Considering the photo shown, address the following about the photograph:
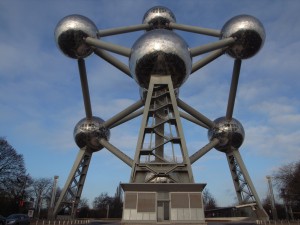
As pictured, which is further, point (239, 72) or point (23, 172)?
point (23, 172)

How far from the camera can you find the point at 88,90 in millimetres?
23938

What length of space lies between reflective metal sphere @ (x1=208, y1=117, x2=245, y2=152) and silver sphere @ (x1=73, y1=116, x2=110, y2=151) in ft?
32.2

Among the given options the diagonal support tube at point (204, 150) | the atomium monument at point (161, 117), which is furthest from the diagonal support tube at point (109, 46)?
the diagonal support tube at point (204, 150)

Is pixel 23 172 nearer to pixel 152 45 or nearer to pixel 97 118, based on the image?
pixel 97 118

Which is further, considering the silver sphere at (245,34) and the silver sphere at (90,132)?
the silver sphere at (90,132)

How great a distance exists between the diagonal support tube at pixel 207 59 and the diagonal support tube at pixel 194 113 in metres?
2.77

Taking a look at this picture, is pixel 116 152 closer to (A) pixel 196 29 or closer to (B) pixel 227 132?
(B) pixel 227 132

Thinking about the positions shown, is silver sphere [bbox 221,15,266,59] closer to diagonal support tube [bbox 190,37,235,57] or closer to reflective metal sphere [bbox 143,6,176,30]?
diagonal support tube [bbox 190,37,235,57]

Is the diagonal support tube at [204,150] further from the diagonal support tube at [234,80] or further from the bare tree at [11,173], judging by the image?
the bare tree at [11,173]

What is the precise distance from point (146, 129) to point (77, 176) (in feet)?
43.4

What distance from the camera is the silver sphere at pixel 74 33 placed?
21.7 metres

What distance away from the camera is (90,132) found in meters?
26.2

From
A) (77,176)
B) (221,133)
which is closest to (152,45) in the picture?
(221,133)

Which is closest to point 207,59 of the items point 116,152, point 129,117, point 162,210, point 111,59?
point 111,59
